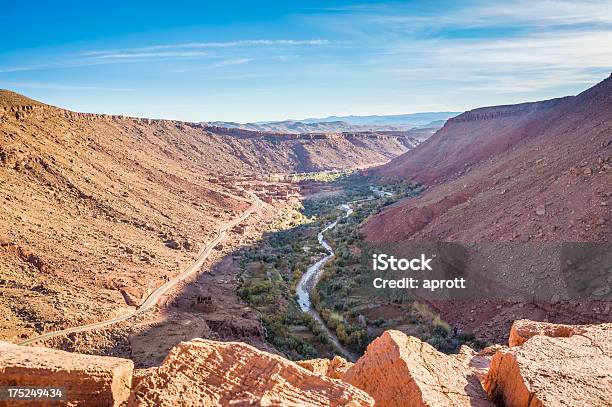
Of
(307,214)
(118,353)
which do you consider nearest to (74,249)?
(118,353)

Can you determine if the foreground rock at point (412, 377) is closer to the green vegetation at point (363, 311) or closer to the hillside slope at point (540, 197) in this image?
the green vegetation at point (363, 311)

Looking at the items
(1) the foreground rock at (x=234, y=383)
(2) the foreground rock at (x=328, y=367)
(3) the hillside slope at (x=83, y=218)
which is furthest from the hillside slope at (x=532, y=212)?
(3) the hillside slope at (x=83, y=218)

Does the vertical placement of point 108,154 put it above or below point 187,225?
above

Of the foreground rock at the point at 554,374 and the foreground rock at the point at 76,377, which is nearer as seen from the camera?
the foreground rock at the point at 554,374

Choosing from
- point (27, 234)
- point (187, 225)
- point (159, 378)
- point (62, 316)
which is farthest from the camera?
point (187, 225)

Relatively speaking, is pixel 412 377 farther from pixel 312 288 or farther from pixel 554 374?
pixel 312 288

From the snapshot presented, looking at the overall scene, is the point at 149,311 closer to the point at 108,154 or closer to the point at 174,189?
the point at 174,189

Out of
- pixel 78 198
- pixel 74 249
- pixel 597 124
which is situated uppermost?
pixel 597 124
